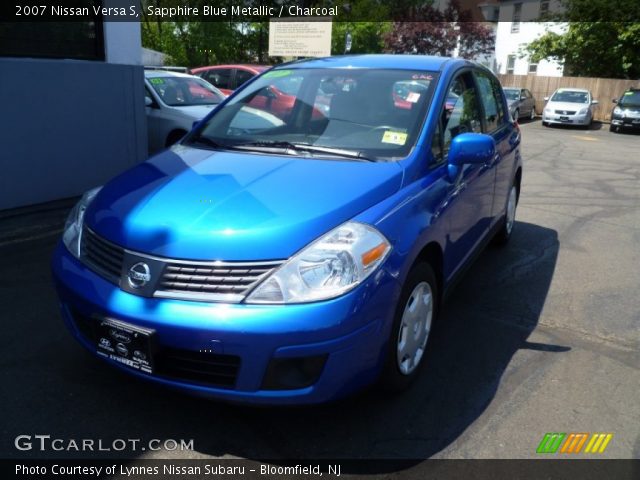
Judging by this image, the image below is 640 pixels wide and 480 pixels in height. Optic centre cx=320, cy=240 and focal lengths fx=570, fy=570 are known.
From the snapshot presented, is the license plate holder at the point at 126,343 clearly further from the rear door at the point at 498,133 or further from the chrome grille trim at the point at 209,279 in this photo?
the rear door at the point at 498,133

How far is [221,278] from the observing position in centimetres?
233

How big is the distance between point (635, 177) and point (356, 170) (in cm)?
943

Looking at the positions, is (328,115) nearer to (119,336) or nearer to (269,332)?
(269,332)

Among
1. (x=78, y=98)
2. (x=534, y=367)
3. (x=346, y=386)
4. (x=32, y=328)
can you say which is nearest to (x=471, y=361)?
(x=534, y=367)

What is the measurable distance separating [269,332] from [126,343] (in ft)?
2.16

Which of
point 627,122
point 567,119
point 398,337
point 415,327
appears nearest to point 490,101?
point 415,327

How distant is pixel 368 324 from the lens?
2.39 metres

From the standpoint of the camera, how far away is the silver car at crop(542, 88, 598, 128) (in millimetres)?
20719

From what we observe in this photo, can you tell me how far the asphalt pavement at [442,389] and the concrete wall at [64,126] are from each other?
1372 millimetres

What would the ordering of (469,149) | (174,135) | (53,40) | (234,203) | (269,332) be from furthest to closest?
(174,135)
(53,40)
(469,149)
(234,203)
(269,332)

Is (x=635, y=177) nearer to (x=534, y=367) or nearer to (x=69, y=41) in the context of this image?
(x=534, y=367)

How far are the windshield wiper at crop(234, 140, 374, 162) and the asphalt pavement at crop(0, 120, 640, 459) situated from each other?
1.27 metres

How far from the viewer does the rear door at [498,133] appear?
4418 mm

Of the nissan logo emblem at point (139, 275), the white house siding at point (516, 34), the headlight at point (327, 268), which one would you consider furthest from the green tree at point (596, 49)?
the nissan logo emblem at point (139, 275)
